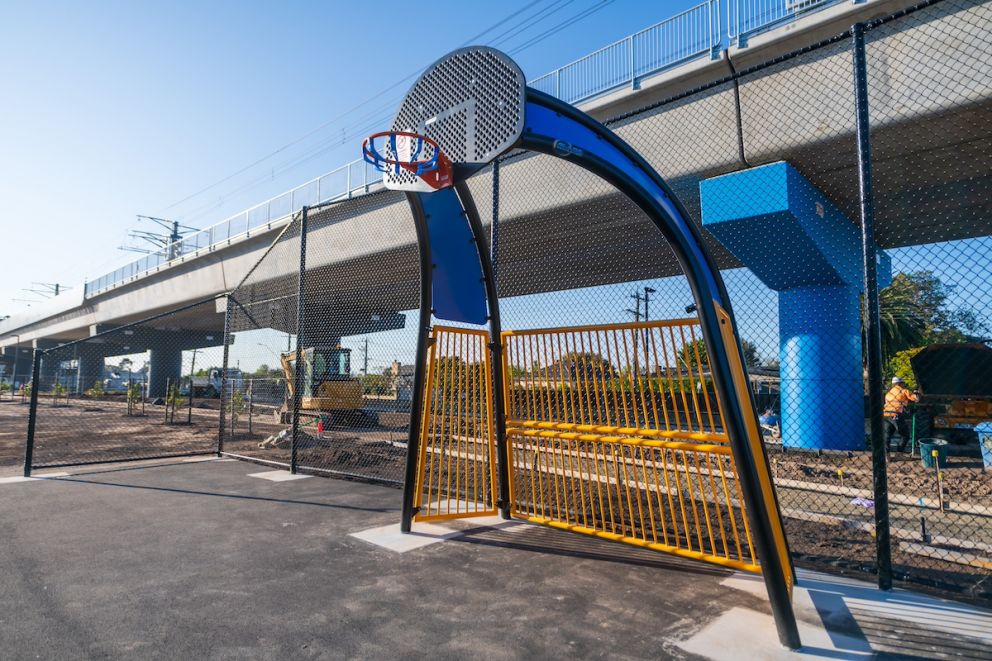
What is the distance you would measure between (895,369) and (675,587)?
930 inches

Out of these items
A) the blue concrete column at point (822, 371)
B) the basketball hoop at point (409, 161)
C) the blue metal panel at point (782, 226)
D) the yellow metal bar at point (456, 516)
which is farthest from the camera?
the blue concrete column at point (822, 371)

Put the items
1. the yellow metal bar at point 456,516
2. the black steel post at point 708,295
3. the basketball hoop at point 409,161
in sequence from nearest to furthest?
the black steel post at point 708,295, the basketball hoop at point 409,161, the yellow metal bar at point 456,516

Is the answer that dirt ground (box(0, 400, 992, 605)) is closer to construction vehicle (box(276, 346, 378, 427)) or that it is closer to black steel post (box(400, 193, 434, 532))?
construction vehicle (box(276, 346, 378, 427))

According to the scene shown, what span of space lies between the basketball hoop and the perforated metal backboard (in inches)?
0.5

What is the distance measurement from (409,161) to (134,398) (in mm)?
28475

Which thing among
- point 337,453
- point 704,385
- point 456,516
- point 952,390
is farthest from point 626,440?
point 952,390

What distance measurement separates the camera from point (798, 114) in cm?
1030

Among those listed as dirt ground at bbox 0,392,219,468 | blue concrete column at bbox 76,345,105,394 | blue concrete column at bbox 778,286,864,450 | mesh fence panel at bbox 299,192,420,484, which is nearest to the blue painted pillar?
blue concrete column at bbox 778,286,864,450

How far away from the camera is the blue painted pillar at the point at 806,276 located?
11052mm

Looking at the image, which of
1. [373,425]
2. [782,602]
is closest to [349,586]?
[782,602]

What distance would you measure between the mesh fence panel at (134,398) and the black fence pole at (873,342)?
867 centimetres

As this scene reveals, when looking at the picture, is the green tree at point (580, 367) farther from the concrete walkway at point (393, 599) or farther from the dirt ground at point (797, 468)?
the dirt ground at point (797, 468)

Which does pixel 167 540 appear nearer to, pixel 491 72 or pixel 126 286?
pixel 491 72

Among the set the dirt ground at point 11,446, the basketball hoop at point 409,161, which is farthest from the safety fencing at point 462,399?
the dirt ground at point 11,446
